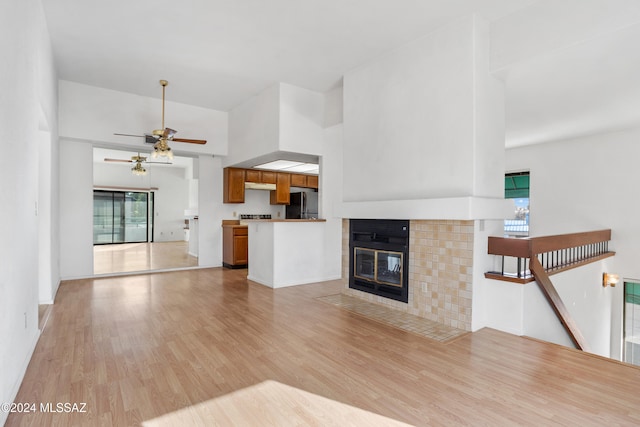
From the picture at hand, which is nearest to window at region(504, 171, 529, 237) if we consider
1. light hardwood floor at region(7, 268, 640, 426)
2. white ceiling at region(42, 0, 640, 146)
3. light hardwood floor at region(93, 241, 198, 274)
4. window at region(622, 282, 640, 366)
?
window at region(622, 282, 640, 366)

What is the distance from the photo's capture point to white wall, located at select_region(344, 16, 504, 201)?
3.32m

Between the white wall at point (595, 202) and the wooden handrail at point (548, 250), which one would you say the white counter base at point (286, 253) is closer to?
the wooden handrail at point (548, 250)

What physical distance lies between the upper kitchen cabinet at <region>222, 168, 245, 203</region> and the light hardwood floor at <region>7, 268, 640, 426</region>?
3.50 m

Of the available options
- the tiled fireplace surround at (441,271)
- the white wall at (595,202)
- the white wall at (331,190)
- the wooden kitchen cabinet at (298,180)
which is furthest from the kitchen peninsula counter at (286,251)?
the white wall at (595,202)

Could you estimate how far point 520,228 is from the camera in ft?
24.3

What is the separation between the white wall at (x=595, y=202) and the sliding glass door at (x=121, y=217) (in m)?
7.42

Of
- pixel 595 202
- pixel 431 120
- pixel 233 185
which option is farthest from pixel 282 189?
pixel 595 202

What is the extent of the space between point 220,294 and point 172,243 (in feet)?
8.99

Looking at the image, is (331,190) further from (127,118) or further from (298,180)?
(127,118)

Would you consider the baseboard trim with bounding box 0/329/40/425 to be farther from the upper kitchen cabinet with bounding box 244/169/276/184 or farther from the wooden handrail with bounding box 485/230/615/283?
the upper kitchen cabinet with bounding box 244/169/276/184

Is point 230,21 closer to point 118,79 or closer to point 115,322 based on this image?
point 118,79

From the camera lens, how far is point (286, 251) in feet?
17.2

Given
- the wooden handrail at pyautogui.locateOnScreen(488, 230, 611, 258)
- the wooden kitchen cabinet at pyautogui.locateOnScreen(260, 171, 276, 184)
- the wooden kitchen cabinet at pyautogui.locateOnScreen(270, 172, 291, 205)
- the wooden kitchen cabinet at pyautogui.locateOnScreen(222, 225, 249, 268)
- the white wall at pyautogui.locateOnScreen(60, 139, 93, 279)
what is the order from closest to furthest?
the wooden handrail at pyautogui.locateOnScreen(488, 230, 611, 258) → the white wall at pyautogui.locateOnScreen(60, 139, 93, 279) → the wooden kitchen cabinet at pyautogui.locateOnScreen(222, 225, 249, 268) → the wooden kitchen cabinet at pyautogui.locateOnScreen(260, 171, 276, 184) → the wooden kitchen cabinet at pyautogui.locateOnScreen(270, 172, 291, 205)

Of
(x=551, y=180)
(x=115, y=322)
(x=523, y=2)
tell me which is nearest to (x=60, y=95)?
(x=115, y=322)
